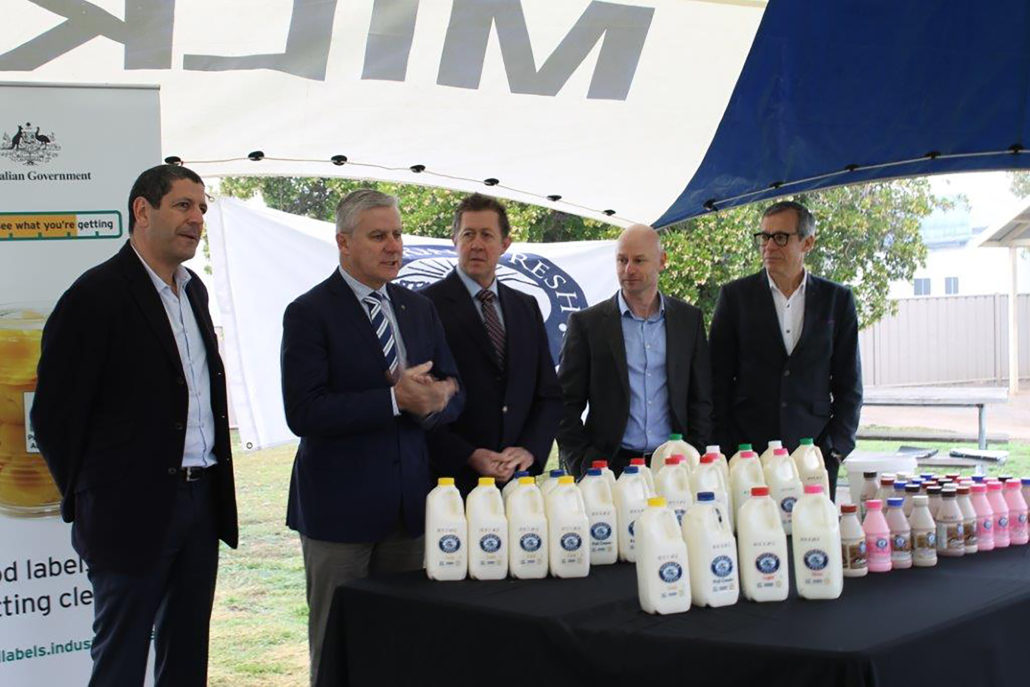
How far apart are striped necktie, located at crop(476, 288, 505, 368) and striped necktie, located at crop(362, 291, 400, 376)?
0.52 meters

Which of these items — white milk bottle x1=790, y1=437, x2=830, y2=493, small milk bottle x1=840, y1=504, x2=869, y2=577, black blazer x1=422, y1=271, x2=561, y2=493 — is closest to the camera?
small milk bottle x1=840, y1=504, x2=869, y2=577

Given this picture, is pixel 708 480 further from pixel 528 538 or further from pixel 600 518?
pixel 528 538

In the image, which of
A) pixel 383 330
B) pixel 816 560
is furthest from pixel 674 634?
pixel 383 330

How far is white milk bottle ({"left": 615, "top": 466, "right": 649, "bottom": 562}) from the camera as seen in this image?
283 cm

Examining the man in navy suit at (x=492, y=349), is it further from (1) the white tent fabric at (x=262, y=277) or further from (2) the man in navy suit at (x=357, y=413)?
(1) the white tent fabric at (x=262, y=277)

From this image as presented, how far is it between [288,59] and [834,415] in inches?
102

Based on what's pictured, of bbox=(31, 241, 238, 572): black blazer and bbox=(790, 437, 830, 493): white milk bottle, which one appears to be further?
bbox=(790, 437, 830, 493): white milk bottle

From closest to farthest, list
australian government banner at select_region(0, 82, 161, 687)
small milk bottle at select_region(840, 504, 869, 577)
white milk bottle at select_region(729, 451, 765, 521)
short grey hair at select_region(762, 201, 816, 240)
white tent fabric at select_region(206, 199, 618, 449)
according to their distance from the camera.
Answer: small milk bottle at select_region(840, 504, 869, 577)
white milk bottle at select_region(729, 451, 765, 521)
australian government banner at select_region(0, 82, 161, 687)
short grey hair at select_region(762, 201, 816, 240)
white tent fabric at select_region(206, 199, 618, 449)

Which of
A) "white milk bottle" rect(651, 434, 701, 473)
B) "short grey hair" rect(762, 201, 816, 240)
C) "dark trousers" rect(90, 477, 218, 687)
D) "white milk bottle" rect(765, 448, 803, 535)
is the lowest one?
"dark trousers" rect(90, 477, 218, 687)

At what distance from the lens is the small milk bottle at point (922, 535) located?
2.78 meters

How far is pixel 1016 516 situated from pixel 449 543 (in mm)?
1632

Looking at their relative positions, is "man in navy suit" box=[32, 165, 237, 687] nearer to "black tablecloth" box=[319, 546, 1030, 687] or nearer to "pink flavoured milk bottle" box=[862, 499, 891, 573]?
"black tablecloth" box=[319, 546, 1030, 687]

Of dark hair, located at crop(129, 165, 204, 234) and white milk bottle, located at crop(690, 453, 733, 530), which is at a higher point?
dark hair, located at crop(129, 165, 204, 234)

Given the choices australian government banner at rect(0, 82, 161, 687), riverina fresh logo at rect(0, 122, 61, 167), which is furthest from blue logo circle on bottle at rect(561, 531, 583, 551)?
riverina fresh logo at rect(0, 122, 61, 167)
